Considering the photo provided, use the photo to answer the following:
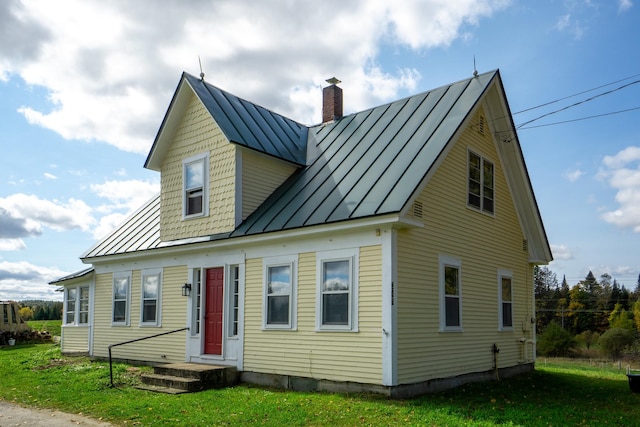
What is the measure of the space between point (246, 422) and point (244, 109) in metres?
10.3

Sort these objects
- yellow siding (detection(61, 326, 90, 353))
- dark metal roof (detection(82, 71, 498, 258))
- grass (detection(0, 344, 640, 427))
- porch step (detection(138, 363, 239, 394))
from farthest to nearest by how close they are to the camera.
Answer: yellow siding (detection(61, 326, 90, 353)) → porch step (detection(138, 363, 239, 394)) → dark metal roof (detection(82, 71, 498, 258)) → grass (detection(0, 344, 640, 427))

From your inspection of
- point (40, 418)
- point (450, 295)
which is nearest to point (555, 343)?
point (450, 295)

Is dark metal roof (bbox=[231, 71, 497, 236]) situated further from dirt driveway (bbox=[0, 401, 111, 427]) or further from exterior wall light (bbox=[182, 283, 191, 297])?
dirt driveway (bbox=[0, 401, 111, 427])

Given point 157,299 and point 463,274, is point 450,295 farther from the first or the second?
point 157,299

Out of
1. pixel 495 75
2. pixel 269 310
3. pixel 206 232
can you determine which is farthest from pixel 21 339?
pixel 495 75

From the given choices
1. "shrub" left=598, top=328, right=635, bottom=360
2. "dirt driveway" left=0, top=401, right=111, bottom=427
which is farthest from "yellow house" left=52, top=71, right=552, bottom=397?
"shrub" left=598, top=328, right=635, bottom=360

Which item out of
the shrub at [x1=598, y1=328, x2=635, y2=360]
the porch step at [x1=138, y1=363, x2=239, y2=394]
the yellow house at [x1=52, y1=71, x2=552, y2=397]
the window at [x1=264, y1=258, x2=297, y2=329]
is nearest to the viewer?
the yellow house at [x1=52, y1=71, x2=552, y2=397]

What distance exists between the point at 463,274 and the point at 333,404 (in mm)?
5056

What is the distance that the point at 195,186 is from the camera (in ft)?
52.3

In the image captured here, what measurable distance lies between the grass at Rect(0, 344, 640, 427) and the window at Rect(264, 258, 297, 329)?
5.06 ft

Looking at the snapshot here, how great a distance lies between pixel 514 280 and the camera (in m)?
16.5

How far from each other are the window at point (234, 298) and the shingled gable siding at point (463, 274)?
477 cm

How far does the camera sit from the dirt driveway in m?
9.57

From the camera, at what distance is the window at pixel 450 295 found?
12.6m
